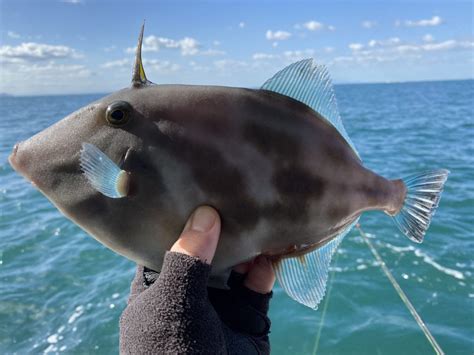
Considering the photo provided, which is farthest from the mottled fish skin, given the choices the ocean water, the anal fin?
the ocean water

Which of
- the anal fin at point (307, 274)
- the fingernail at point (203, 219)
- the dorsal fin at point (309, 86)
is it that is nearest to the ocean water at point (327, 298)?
the anal fin at point (307, 274)

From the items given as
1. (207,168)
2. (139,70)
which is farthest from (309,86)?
(139,70)

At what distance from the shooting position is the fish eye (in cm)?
168

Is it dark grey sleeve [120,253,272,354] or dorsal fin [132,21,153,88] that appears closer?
dark grey sleeve [120,253,272,354]

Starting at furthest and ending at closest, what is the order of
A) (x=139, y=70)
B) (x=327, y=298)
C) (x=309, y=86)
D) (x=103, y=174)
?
(x=327, y=298)
(x=309, y=86)
(x=139, y=70)
(x=103, y=174)

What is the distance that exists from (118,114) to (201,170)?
39cm

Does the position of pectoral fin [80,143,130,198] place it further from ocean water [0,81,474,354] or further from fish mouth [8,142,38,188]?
ocean water [0,81,474,354]

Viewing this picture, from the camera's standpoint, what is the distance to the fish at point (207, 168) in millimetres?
1646

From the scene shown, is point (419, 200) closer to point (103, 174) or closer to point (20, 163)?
point (103, 174)

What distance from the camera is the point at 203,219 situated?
162 cm

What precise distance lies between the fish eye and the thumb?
451mm

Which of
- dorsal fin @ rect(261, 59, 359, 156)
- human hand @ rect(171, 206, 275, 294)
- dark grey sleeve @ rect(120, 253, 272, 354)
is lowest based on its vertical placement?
dark grey sleeve @ rect(120, 253, 272, 354)

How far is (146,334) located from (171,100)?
912 millimetres

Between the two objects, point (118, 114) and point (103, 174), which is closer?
point (103, 174)
